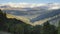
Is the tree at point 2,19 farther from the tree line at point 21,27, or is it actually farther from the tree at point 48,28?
the tree at point 48,28

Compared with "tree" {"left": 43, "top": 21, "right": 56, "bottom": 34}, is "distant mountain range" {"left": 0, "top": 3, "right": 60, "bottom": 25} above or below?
above

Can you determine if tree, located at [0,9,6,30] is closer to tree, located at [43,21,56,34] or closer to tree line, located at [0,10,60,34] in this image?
tree line, located at [0,10,60,34]

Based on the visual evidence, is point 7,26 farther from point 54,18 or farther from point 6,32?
point 54,18

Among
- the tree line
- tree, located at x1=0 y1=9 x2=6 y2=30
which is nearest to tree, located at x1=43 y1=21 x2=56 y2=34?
the tree line

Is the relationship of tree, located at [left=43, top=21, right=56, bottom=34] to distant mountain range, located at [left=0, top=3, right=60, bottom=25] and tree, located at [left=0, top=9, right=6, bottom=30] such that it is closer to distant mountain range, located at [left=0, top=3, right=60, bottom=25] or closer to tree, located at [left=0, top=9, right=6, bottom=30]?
distant mountain range, located at [left=0, top=3, right=60, bottom=25]

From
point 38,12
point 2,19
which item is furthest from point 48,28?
point 2,19

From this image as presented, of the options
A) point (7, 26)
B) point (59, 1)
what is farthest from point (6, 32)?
point (59, 1)
